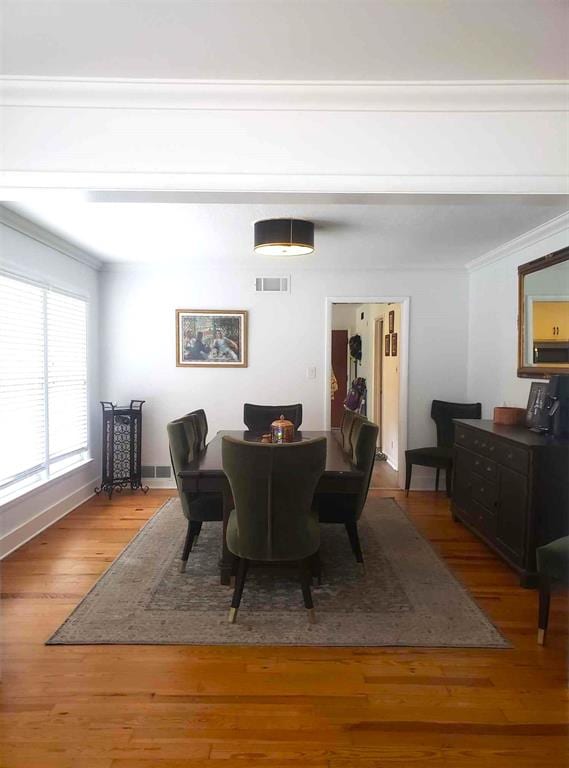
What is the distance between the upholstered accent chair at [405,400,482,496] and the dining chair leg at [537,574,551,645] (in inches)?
91.8

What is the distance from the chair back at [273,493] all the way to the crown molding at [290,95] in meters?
1.49

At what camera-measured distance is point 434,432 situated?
5.39 meters

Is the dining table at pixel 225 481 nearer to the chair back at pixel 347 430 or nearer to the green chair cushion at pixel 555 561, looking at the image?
the chair back at pixel 347 430

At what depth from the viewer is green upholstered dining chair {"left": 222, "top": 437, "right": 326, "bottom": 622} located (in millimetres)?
2326

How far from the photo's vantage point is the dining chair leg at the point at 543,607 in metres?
2.38

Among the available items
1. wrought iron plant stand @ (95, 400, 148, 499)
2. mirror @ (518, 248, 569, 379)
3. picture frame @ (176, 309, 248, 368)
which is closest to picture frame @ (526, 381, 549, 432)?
mirror @ (518, 248, 569, 379)

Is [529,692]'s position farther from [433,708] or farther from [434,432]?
[434,432]

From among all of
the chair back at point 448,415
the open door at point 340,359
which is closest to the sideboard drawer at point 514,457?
the chair back at point 448,415

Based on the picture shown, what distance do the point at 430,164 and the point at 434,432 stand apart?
3928 mm

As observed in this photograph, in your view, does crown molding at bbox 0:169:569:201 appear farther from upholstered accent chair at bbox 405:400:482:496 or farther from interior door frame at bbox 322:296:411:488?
interior door frame at bbox 322:296:411:488

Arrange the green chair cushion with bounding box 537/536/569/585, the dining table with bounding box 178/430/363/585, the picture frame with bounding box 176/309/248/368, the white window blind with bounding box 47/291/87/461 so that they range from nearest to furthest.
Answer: the green chair cushion with bounding box 537/536/569/585, the dining table with bounding box 178/430/363/585, the white window blind with bounding box 47/291/87/461, the picture frame with bounding box 176/309/248/368

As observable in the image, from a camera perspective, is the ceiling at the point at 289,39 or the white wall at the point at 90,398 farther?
the white wall at the point at 90,398

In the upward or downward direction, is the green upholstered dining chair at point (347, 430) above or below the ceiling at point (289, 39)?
below

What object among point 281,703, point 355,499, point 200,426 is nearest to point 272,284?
point 200,426
